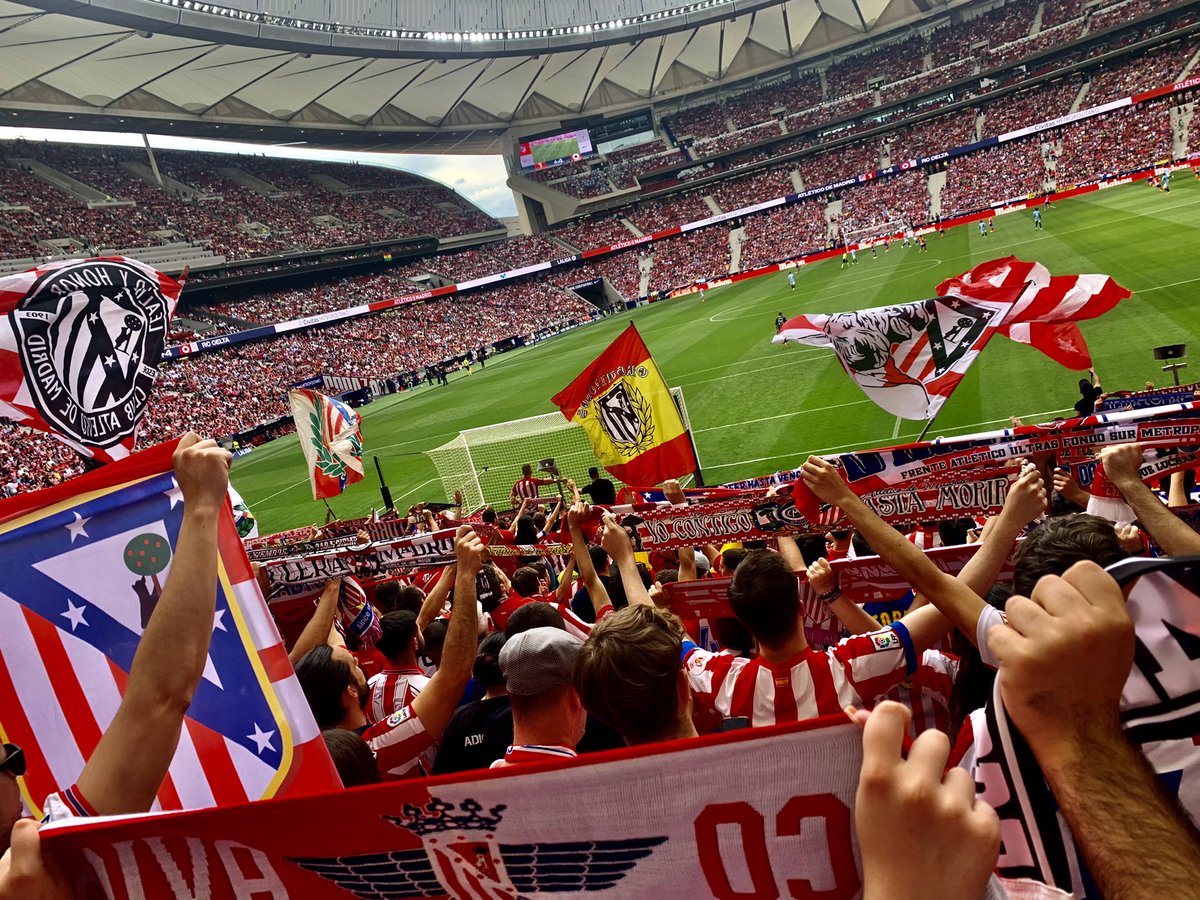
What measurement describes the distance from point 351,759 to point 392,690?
4.90ft

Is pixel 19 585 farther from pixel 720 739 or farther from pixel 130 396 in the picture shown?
pixel 720 739

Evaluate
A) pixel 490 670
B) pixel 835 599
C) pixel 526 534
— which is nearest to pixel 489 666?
pixel 490 670

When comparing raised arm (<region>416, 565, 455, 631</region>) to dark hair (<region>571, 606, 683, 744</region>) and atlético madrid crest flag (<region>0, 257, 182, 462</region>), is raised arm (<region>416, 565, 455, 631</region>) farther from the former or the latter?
dark hair (<region>571, 606, 683, 744</region>)

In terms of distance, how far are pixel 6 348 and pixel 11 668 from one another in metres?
2.18

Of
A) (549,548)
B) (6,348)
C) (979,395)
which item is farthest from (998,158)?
(6,348)

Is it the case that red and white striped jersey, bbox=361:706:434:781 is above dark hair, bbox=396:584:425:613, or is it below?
above

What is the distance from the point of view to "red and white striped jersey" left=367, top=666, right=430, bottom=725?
14.8 feet

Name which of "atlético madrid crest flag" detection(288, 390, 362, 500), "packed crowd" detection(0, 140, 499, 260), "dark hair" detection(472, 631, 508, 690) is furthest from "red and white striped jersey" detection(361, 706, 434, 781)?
"packed crowd" detection(0, 140, 499, 260)

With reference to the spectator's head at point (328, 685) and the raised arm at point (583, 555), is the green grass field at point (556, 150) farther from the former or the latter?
the spectator's head at point (328, 685)

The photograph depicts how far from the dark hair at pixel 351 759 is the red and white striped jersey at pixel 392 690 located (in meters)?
1.28

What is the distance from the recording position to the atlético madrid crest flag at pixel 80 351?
4148 millimetres

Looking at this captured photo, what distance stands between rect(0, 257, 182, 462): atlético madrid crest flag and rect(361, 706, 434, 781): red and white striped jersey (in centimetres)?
227

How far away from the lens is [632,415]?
33.1 ft

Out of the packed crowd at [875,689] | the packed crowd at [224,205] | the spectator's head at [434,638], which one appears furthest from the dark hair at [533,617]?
the packed crowd at [224,205]
